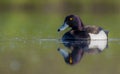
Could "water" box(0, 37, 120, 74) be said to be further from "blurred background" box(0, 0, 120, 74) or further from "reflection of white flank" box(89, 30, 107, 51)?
"reflection of white flank" box(89, 30, 107, 51)

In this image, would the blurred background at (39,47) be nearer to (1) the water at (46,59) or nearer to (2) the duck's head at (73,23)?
(1) the water at (46,59)

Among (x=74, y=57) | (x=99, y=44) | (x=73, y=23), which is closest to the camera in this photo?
(x=74, y=57)

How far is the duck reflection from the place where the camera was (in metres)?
10.4

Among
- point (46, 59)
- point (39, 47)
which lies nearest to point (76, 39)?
point (39, 47)

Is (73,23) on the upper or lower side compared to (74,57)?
lower

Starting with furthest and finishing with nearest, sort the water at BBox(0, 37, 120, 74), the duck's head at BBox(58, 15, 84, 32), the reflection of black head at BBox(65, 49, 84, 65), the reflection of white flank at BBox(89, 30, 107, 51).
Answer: the duck's head at BBox(58, 15, 84, 32) < the reflection of white flank at BBox(89, 30, 107, 51) < the reflection of black head at BBox(65, 49, 84, 65) < the water at BBox(0, 37, 120, 74)

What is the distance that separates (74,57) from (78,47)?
1.08 meters

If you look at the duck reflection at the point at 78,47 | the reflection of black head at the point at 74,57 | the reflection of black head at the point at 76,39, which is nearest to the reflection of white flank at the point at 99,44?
the duck reflection at the point at 78,47

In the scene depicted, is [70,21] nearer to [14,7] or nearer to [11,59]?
[11,59]

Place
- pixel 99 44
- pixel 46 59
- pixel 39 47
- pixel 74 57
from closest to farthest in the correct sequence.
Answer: pixel 46 59
pixel 74 57
pixel 39 47
pixel 99 44

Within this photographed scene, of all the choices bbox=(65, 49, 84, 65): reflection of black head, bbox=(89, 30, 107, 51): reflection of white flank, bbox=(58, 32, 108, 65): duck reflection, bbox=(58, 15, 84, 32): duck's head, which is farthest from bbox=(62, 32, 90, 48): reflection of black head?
bbox=(65, 49, 84, 65): reflection of black head

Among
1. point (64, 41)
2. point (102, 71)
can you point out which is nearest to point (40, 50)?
point (64, 41)

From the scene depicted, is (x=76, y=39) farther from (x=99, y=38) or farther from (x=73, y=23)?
(x=73, y=23)

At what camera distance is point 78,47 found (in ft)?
37.8
